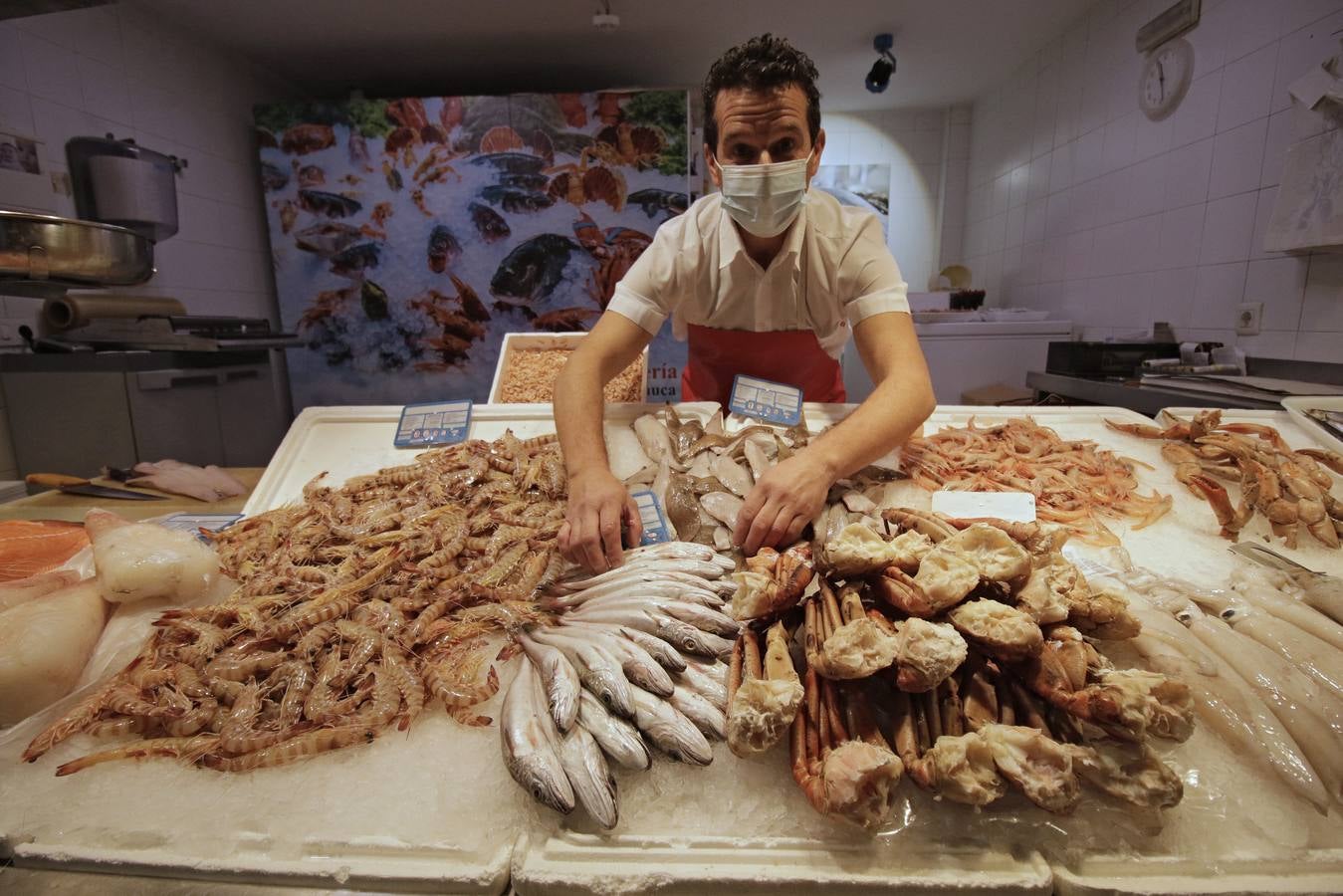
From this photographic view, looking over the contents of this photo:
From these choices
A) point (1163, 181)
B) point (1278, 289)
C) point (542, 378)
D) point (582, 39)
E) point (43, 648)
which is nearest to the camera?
point (43, 648)

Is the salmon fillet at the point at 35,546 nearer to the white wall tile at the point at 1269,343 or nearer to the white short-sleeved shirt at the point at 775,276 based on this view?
the white short-sleeved shirt at the point at 775,276

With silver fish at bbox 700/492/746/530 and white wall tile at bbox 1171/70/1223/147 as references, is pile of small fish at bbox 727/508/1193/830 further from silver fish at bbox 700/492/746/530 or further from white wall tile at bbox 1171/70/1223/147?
white wall tile at bbox 1171/70/1223/147

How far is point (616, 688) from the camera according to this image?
93cm

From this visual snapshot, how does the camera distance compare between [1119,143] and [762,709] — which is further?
[1119,143]

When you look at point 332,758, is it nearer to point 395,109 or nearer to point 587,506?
point 587,506

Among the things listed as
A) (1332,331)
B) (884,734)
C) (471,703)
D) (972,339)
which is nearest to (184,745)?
(471,703)

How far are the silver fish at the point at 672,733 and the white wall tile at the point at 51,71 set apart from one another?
240 inches

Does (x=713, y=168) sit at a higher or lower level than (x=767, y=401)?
higher

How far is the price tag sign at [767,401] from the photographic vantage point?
2.03 meters

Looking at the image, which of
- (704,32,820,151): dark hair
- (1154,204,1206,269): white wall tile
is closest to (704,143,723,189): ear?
(704,32,820,151): dark hair

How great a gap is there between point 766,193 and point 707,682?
1557 millimetres

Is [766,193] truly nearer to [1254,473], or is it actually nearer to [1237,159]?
[1254,473]

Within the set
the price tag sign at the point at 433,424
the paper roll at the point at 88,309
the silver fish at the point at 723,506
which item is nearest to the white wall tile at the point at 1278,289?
the silver fish at the point at 723,506

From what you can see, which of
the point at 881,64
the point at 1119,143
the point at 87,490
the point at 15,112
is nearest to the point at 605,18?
the point at 881,64
